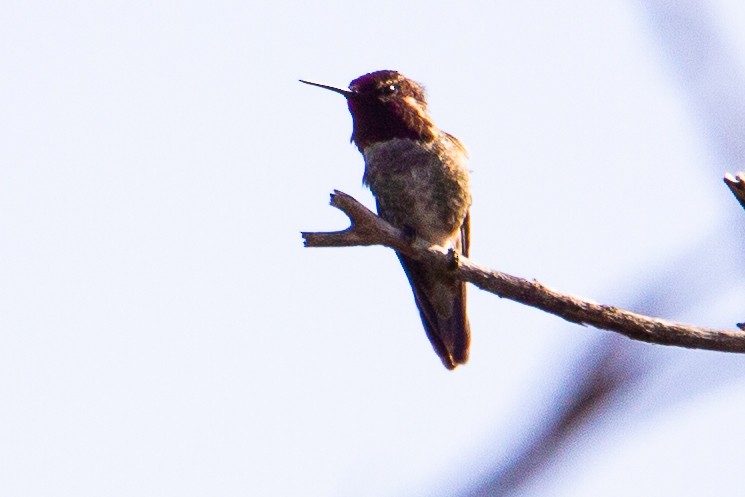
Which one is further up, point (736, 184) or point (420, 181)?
point (420, 181)

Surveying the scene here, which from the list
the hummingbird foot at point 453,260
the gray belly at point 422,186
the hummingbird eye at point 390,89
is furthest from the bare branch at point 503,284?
the hummingbird eye at point 390,89

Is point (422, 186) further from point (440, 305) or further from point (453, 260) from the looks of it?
point (453, 260)

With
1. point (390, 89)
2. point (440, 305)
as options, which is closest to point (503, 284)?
point (440, 305)

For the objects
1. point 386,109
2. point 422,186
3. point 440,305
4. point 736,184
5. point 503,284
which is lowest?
point 440,305

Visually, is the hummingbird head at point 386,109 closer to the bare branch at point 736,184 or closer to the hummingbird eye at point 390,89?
the hummingbird eye at point 390,89

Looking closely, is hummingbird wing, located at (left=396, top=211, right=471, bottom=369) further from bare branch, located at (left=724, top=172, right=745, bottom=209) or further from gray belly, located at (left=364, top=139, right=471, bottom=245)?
bare branch, located at (left=724, top=172, right=745, bottom=209)

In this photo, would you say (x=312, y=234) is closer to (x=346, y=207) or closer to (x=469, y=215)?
(x=346, y=207)
